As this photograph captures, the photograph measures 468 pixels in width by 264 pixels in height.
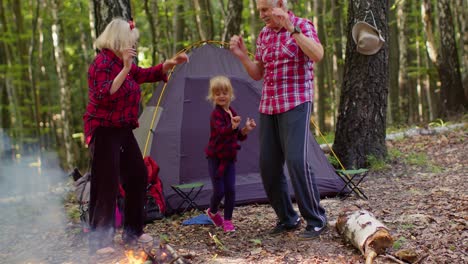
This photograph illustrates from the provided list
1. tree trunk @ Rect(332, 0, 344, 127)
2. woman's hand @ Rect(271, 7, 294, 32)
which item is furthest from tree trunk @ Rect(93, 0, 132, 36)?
tree trunk @ Rect(332, 0, 344, 127)

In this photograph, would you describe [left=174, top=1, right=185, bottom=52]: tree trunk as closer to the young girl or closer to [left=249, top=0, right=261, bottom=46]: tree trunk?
[left=249, top=0, right=261, bottom=46]: tree trunk

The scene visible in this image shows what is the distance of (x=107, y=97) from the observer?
3.62m

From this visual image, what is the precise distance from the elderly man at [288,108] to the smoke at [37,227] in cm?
174

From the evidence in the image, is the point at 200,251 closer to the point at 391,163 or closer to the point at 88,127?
the point at 88,127

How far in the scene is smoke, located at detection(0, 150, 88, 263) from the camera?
4.10 m

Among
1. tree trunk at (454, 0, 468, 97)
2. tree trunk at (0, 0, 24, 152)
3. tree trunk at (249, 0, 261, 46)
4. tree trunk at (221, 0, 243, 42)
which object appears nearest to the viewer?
tree trunk at (221, 0, 243, 42)

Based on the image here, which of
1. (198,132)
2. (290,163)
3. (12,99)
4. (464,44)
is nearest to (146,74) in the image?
(290,163)

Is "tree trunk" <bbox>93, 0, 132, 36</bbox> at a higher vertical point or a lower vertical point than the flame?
higher

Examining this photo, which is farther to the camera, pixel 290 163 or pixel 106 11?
pixel 106 11

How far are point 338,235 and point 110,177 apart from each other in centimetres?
192

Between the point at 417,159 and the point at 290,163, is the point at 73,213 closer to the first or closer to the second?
the point at 290,163

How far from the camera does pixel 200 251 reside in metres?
3.91

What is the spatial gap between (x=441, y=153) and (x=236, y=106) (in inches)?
155

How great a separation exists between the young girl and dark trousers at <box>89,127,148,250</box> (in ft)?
2.62
